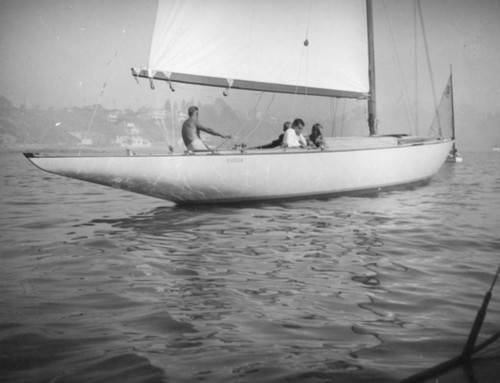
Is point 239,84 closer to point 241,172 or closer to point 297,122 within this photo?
point 297,122

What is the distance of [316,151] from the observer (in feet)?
34.5

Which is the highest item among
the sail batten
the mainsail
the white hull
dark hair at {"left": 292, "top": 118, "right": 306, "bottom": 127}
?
the mainsail

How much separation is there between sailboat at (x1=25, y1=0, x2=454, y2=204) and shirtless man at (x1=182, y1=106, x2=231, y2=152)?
2.71 feet

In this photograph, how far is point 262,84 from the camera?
11602 millimetres

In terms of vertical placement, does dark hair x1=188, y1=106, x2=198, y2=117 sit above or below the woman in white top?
above

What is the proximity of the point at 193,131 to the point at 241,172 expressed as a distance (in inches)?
61.0

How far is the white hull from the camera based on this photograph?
28.3ft

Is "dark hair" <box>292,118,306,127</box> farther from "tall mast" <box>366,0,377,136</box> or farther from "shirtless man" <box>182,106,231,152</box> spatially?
"tall mast" <box>366,0,377,136</box>

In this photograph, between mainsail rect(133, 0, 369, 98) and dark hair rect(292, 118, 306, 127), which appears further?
dark hair rect(292, 118, 306, 127)

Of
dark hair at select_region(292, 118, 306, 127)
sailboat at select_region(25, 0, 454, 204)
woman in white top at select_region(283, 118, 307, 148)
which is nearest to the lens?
sailboat at select_region(25, 0, 454, 204)

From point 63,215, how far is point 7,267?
4.87 metres

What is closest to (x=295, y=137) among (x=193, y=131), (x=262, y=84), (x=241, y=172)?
(x=262, y=84)

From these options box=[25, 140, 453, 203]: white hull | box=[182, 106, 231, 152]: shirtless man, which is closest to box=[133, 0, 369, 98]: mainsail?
box=[182, 106, 231, 152]: shirtless man

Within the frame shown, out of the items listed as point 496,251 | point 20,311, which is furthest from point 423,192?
point 20,311
